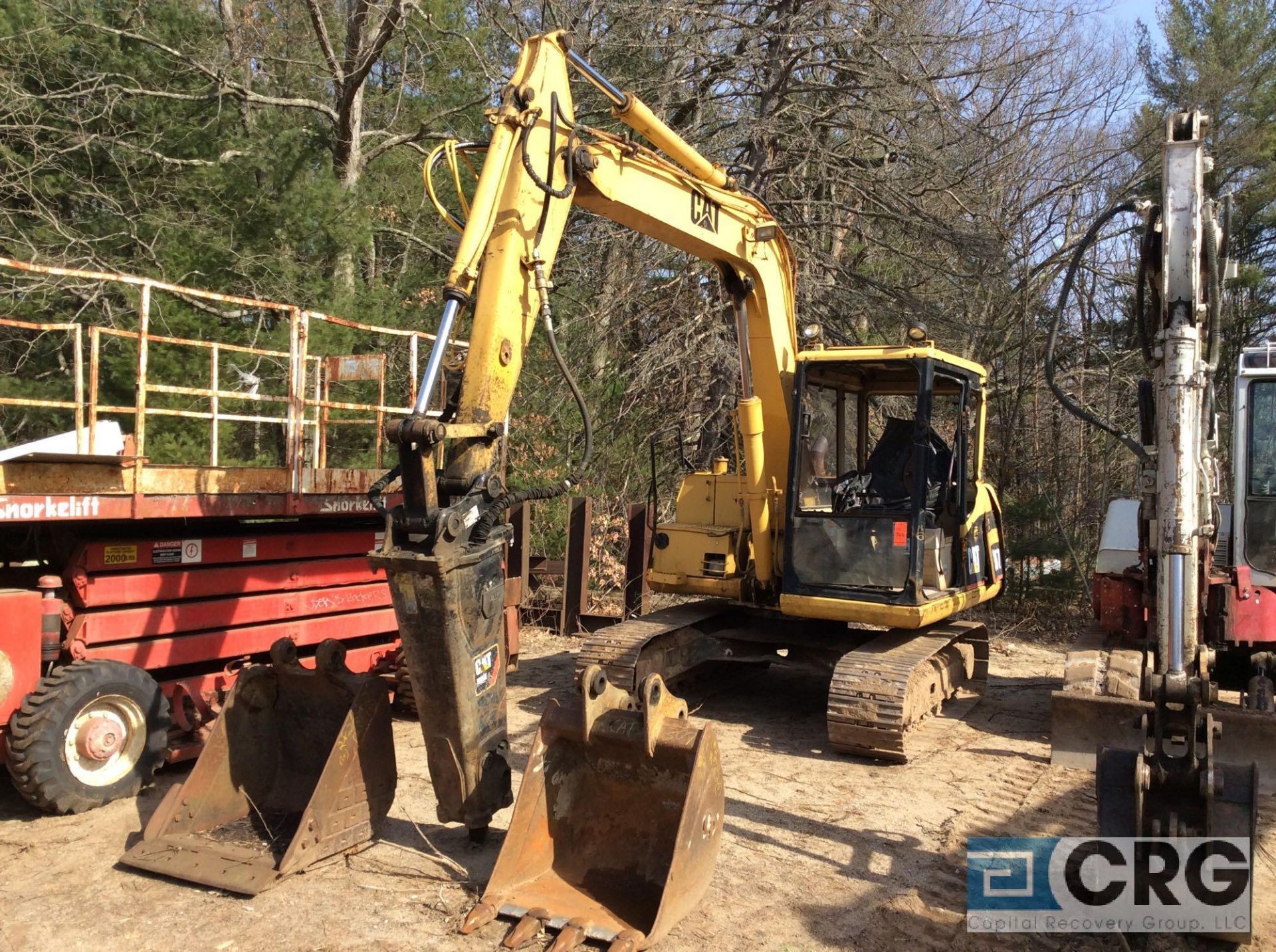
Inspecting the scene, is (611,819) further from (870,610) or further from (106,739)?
(870,610)

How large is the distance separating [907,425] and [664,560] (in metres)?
2.11

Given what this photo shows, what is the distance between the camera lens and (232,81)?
42.9 feet

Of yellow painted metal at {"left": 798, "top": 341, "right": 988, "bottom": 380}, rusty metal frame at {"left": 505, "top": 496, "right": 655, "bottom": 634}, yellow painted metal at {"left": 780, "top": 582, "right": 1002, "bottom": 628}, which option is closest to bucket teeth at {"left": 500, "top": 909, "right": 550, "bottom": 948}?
yellow painted metal at {"left": 780, "top": 582, "right": 1002, "bottom": 628}

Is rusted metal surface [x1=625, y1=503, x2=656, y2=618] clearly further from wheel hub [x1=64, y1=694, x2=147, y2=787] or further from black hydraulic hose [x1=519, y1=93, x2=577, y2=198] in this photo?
wheel hub [x1=64, y1=694, x2=147, y2=787]

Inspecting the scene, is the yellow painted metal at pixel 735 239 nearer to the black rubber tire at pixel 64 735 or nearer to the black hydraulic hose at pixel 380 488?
the black hydraulic hose at pixel 380 488

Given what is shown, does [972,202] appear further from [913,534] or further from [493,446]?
[493,446]

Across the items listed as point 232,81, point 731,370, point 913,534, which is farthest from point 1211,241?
point 232,81

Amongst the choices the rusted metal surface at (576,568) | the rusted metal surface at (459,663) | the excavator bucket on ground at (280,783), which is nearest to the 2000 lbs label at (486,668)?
the rusted metal surface at (459,663)

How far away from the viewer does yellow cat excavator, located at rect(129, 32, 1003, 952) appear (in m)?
4.17

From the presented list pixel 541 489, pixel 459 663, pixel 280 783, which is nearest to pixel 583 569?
pixel 280 783

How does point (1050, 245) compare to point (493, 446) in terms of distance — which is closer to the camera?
point (493, 446)

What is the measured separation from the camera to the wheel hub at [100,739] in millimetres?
5227

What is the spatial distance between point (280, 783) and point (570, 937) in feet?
6.80

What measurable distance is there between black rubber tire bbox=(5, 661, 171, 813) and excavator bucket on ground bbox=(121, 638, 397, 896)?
0.80m
